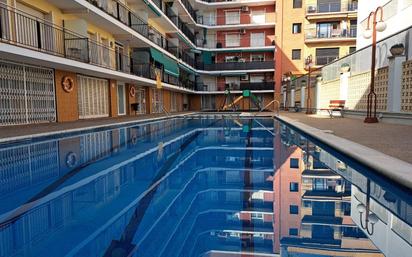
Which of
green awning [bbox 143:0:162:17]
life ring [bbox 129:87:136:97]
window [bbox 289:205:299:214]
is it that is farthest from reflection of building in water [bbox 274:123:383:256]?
life ring [bbox 129:87:136:97]

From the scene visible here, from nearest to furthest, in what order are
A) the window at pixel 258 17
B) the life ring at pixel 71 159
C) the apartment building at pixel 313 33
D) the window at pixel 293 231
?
the window at pixel 293 231
the life ring at pixel 71 159
the apartment building at pixel 313 33
the window at pixel 258 17

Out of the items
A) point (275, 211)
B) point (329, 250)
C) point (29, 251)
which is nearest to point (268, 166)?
point (275, 211)

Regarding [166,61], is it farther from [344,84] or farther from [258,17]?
[258,17]

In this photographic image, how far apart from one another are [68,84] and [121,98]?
6.95 meters

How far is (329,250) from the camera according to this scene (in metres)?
2.77

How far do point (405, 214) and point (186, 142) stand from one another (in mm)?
7433

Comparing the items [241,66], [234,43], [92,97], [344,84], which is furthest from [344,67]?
[234,43]

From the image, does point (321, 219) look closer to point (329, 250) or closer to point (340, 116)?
point (329, 250)

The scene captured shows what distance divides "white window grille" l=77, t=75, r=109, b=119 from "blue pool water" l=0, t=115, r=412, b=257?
422 inches

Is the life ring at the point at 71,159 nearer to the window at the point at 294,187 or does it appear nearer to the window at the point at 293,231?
the window at the point at 294,187

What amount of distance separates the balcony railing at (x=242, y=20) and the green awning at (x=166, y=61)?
12672 millimetres

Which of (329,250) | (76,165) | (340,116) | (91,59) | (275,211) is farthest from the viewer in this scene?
(340,116)

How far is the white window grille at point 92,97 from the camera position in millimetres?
17466

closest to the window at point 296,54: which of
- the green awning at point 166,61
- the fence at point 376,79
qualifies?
the fence at point 376,79
